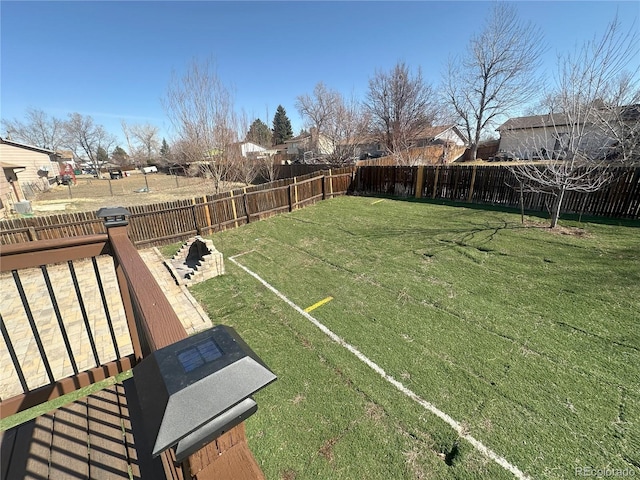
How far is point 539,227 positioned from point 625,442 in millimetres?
6905

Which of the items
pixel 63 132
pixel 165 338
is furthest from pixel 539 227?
pixel 63 132

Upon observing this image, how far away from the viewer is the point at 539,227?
7.97 meters

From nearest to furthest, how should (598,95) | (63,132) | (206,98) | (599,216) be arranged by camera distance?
(598,95) < (599,216) < (206,98) < (63,132)

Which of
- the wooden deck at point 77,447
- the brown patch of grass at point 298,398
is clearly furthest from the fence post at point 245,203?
the wooden deck at point 77,447

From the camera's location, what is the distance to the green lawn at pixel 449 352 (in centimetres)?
254

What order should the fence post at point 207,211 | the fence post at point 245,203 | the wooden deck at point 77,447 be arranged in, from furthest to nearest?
the fence post at point 245,203, the fence post at point 207,211, the wooden deck at point 77,447

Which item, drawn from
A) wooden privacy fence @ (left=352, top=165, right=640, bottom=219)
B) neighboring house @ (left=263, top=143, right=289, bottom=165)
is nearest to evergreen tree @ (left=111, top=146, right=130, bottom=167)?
neighboring house @ (left=263, top=143, right=289, bottom=165)

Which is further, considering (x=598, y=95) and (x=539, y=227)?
(x=539, y=227)

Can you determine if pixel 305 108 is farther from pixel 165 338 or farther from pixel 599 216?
pixel 165 338

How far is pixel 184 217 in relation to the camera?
9273 millimetres

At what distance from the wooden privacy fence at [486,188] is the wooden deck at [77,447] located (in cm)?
1213

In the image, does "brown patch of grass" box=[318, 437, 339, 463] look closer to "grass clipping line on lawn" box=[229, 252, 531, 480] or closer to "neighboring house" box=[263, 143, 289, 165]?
"grass clipping line on lawn" box=[229, 252, 531, 480]

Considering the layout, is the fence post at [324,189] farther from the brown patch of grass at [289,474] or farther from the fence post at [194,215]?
the brown patch of grass at [289,474]

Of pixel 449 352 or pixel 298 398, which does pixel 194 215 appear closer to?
pixel 298 398
